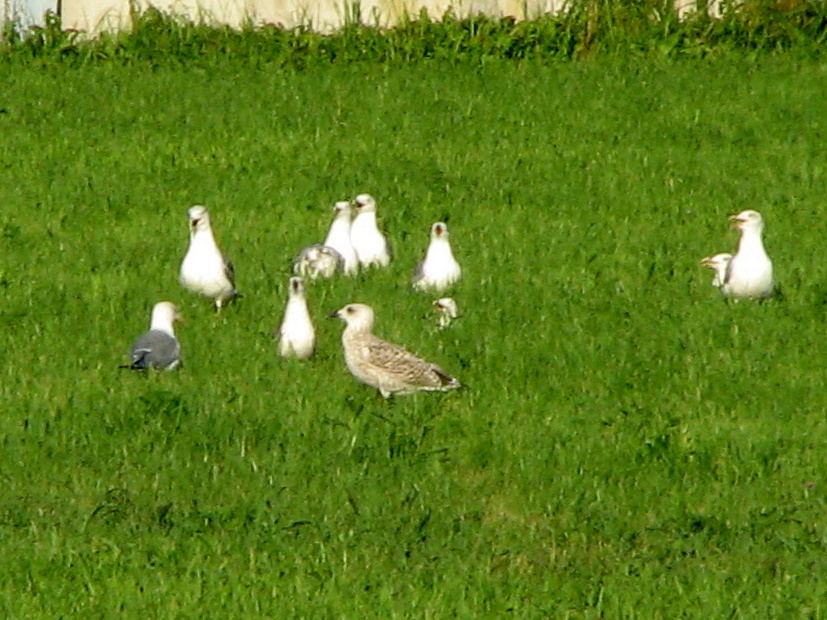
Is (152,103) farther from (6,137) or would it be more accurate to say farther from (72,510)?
(72,510)

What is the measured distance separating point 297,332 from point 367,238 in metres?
2.80

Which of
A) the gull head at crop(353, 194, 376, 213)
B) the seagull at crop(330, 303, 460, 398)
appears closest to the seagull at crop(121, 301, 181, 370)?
the seagull at crop(330, 303, 460, 398)

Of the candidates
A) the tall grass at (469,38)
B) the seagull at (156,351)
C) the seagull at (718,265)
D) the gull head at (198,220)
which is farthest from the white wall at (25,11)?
the seagull at (156,351)

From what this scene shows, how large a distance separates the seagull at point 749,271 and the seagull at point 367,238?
276 cm

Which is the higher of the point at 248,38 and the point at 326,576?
the point at 248,38

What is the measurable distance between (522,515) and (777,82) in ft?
37.1

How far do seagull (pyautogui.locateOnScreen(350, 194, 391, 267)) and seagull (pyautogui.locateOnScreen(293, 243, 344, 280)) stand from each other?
2.01 ft

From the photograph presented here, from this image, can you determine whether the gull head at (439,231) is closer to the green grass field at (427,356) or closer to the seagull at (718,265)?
the green grass field at (427,356)

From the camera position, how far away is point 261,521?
9992mm

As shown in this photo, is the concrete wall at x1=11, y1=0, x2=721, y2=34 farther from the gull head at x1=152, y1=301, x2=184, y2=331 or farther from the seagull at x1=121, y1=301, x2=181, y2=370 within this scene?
the seagull at x1=121, y1=301, x2=181, y2=370

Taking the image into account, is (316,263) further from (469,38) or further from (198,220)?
(469,38)

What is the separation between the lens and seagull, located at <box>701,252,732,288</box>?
46.9ft

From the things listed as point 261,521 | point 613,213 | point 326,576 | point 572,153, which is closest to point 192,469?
point 261,521

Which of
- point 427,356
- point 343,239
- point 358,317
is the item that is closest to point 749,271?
point 427,356
